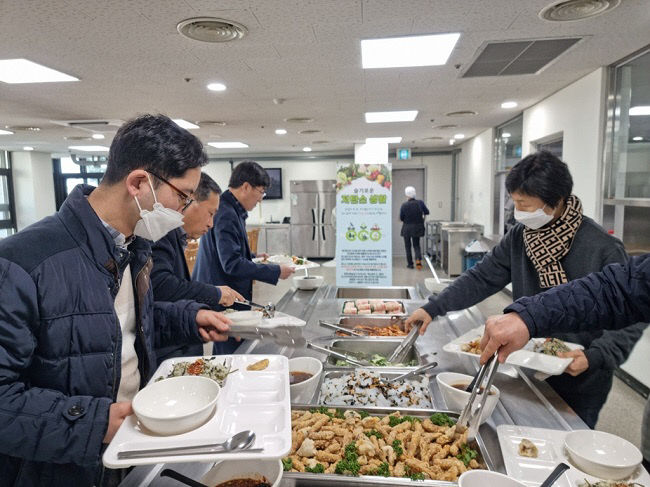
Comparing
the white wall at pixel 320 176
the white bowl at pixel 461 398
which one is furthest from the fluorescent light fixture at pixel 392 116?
the white bowl at pixel 461 398

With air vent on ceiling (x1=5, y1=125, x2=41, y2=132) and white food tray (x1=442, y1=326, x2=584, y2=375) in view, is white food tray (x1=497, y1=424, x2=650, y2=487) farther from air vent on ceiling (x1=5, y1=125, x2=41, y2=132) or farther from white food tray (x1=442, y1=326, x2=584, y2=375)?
air vent on ceiling (x1=5, y1=125, x2=41, y2=132)

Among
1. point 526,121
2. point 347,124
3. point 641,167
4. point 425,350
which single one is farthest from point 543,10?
point 347,124

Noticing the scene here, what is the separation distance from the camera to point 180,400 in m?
1.00

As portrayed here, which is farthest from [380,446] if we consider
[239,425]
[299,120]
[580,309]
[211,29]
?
[299,120]

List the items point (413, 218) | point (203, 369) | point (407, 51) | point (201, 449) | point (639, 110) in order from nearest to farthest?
1. point (201, 449)
2. point (203, 369)
3. point (407, 51)
4. point (639, 110)
5. point (413, 218)

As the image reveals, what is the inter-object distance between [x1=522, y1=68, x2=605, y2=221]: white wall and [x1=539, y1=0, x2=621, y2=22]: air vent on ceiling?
1548mm

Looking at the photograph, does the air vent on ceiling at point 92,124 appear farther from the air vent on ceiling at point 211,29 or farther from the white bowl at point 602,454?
the white bowl at point 602,454

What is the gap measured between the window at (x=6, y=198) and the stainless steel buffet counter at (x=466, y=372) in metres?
10.7

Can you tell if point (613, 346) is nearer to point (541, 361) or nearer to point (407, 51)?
point (541, 361)

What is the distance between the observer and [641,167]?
349cm

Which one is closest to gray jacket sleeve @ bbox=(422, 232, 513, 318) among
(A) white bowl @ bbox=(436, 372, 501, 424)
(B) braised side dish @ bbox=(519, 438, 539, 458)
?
(A) white bowl @ bbox=(436, 372, 501, 424)

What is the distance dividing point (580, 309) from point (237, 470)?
1001 mm

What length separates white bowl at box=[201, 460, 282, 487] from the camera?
3.28 ft

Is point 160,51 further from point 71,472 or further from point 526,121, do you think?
point 526,121
